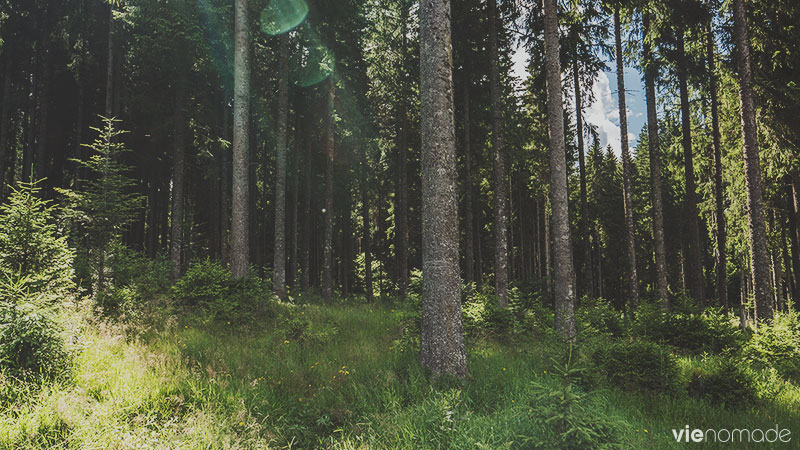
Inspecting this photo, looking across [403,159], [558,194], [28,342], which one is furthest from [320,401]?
[403,159]

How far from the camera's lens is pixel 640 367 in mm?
6707

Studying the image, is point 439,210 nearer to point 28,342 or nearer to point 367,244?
point 28,342

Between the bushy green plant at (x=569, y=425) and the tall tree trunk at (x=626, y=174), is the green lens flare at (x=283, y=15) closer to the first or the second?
the tall tree trunk at (x=626, y=174)

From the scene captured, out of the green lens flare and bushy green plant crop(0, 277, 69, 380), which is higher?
the green lens flare

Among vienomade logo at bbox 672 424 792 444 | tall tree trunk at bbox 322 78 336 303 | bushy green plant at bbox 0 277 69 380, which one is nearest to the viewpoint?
vienomade logo at bbox 672 424 792 444

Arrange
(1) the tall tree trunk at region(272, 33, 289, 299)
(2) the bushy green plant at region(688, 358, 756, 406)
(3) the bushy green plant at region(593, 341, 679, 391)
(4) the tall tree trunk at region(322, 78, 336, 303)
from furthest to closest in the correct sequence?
(4) the tall tree trunk at region(322, 78, 336, 303)
(1) the tall tree trunk at region(272, 33, 289, 299)
(3) the bushy green plant at region(593, 341, 679, 391)
(2) the bushy green plant at region(688, 358, 756, 406)

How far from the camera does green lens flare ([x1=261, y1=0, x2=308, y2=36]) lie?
15.1m

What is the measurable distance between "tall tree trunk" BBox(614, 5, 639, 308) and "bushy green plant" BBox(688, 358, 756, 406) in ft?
29.9

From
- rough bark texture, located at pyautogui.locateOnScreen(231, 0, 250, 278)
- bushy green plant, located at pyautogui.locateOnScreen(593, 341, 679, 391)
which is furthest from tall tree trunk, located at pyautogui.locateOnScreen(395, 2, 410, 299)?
bushy green plant, located at pyautogui.locateOnScreen(593, 341, 679, 391)

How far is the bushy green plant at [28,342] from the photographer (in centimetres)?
520

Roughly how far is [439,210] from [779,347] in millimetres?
8597

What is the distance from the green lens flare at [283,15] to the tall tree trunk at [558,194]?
10.4m

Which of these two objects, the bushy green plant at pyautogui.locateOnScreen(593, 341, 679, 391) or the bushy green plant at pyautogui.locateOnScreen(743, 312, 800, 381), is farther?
the bushy green plant at pyautogui.locateOnScreen(743, 312, 800, 381)

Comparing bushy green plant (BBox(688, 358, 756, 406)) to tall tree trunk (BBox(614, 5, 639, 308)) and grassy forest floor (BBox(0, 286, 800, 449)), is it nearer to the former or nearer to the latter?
grassy forest floor (BBox(0, 286, 800, 449))
